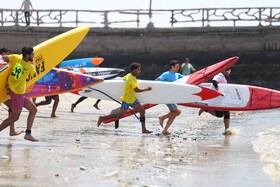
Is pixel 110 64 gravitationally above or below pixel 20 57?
below

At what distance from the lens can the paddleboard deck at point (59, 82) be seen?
51.1ft

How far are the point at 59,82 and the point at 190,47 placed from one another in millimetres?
22448

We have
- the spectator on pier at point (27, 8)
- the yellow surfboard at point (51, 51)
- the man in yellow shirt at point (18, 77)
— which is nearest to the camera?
the man in yellow shirt at point (18, 77)

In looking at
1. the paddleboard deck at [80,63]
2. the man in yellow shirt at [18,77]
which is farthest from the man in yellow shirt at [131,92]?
the paddleboard deck at [80,63]

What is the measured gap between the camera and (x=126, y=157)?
11.4 metres

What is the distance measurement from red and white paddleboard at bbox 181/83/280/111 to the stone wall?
19.2 m

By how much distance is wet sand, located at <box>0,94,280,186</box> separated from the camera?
30.9 ft

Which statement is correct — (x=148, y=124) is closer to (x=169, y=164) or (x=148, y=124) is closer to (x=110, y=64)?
(x=169, y=164)

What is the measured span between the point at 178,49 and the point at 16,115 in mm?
26107

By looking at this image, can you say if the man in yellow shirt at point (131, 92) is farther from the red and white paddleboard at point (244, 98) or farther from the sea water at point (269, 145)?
the red and white paddleboard at point (244, 98)

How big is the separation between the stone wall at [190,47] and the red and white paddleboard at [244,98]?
1924cm

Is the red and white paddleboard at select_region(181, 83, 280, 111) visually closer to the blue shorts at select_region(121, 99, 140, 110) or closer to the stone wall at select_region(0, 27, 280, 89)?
the blue shorts at select_region(121, 99, 140, 110)

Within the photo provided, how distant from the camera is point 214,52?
37719 mm

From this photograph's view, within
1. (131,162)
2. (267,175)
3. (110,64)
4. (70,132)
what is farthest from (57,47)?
(110,64)
